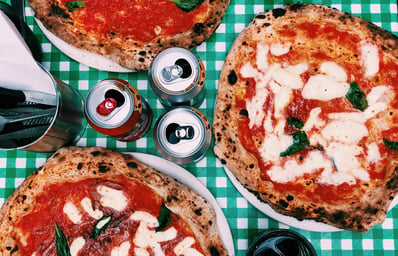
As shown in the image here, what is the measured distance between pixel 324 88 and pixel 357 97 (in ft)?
0.46

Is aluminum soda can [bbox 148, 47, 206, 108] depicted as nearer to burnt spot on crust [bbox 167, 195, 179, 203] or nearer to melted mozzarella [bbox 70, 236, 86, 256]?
burnt spot on crust [bbox 167, 195, 179, 203]

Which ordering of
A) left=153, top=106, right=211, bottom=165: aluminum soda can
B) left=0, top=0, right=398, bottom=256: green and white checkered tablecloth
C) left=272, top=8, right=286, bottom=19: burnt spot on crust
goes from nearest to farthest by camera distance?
left=153, top=106, right=211, bottom=165: aluminum soda can
left=272, top=8, right=286, bottom=19: burnt spot on crust
left=0, top=0, right=398, bottom=256: green and white checkered tablecloth

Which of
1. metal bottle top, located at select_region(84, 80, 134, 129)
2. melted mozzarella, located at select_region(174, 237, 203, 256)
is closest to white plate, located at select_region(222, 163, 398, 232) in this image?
melted mozzarella, located at select_region(174, 237, 203, 256)

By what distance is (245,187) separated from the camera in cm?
168

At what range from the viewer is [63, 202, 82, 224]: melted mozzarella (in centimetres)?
167

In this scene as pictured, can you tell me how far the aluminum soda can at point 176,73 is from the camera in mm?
1503

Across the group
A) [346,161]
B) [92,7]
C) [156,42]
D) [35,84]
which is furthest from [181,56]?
[346,161]

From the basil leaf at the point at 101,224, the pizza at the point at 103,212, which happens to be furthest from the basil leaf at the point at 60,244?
the basil leaf at the point at 101,224

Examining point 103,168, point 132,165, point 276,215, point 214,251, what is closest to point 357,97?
point 276,215

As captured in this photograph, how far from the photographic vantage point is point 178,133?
156 centimetres

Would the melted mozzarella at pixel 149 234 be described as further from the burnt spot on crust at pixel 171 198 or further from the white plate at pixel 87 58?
the white plate at pixel 87 58

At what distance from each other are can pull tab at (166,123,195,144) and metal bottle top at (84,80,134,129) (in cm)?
19

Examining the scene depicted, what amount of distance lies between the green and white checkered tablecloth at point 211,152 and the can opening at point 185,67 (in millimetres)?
320

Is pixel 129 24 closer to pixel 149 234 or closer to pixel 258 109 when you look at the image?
pixel 258 109
